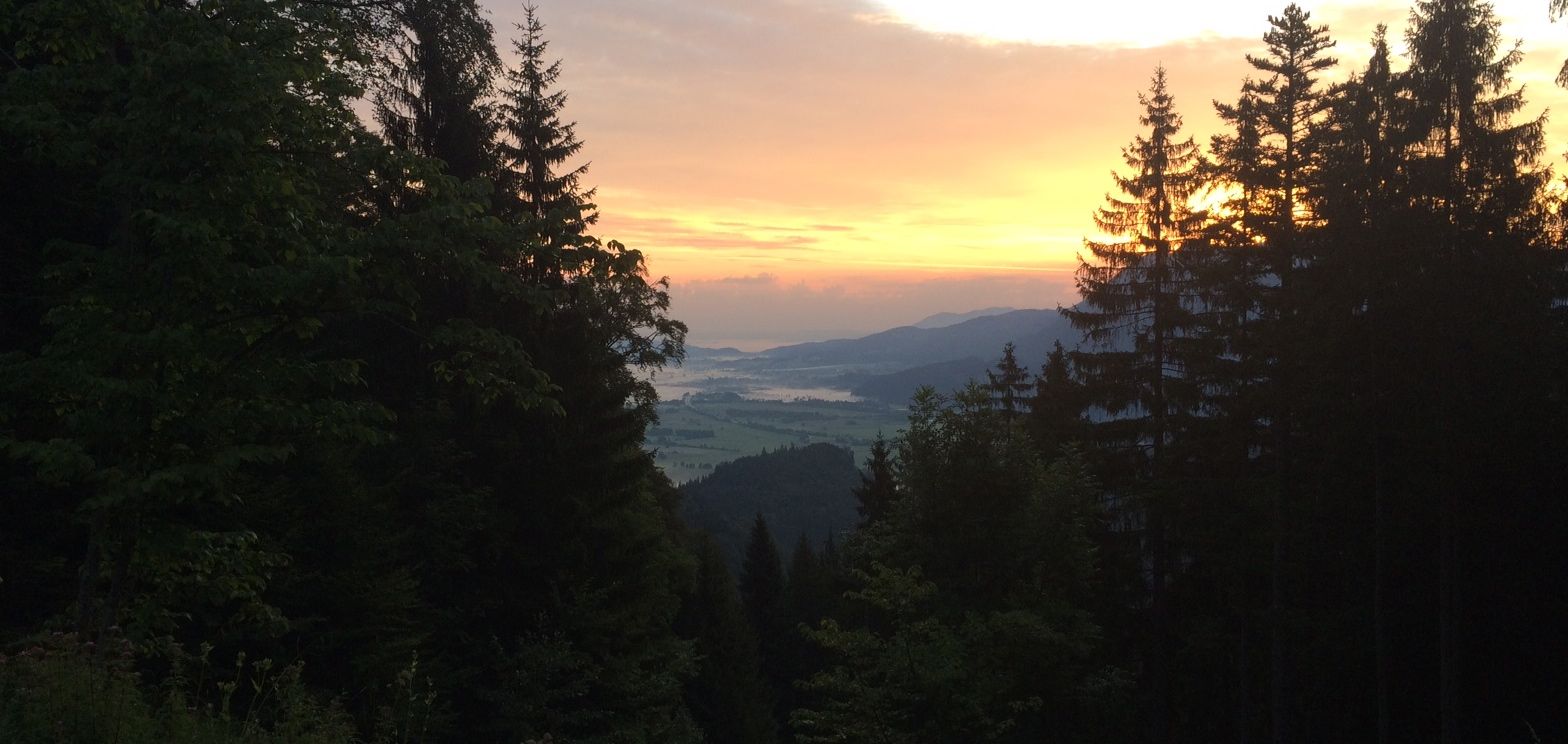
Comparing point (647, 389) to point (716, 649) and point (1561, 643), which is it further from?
point (1561, 643)

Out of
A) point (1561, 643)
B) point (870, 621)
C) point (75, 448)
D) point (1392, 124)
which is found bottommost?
point (870, 621)

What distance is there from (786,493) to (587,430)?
124m

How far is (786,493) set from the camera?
14012cm

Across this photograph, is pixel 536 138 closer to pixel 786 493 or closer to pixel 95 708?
pixel 95 708

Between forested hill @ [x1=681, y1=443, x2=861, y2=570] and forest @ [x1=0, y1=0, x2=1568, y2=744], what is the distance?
89.0m

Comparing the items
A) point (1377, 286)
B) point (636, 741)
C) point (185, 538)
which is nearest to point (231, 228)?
point (185, 538)

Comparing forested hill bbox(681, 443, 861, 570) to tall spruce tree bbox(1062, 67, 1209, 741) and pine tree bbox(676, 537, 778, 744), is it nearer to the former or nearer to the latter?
pine tree bbox(676, 537, 778, 744)

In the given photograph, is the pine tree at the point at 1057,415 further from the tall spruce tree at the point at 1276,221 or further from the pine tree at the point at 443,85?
the pine tree at the point at 443,85

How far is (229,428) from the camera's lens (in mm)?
6695

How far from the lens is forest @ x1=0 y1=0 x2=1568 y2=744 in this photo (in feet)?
21.4

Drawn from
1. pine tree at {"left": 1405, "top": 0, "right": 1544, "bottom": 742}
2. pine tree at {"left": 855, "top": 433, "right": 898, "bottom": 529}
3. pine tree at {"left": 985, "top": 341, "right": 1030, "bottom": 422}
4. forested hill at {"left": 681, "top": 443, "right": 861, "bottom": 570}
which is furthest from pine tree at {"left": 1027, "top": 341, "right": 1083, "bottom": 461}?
forested hill at {"left": 681, "top": 443, "right": 861, "bottom": 570}

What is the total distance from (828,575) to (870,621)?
24.9 feet

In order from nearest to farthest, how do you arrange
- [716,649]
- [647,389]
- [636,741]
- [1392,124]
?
[1392,124] → [636,741] → [647,389] → [716,649]

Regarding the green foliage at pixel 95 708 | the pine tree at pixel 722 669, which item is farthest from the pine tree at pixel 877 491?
the green foliage at pixel 95 708
